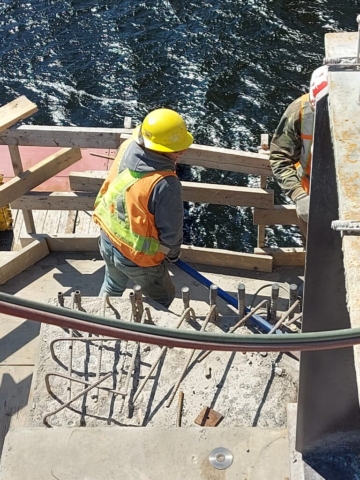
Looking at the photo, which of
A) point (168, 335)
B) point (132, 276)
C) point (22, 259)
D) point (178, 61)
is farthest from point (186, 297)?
point (178, 61)

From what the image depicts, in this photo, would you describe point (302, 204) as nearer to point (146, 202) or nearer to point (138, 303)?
point (146, 202)

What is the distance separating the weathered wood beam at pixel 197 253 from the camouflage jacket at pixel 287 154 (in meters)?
1.20

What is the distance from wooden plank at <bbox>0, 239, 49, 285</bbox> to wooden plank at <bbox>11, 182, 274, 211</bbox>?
0.42 m

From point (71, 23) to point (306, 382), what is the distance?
40.8ft

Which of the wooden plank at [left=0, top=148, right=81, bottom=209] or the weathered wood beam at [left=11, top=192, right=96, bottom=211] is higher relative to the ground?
the wooden plank at [left=0, top=148, right=81, bottom=209]

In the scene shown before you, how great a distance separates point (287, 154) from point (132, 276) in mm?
1715

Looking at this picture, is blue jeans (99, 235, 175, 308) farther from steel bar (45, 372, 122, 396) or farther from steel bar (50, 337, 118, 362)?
steel bar (45, 372, 122, 396)

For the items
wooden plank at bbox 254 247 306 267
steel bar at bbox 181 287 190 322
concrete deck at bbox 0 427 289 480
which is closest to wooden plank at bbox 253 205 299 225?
wooden plank at bbox 254 247 306 267

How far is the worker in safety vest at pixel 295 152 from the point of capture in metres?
5.56

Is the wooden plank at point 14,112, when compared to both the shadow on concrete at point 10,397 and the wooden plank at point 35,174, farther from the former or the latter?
the shadow on concrete at point 10,397

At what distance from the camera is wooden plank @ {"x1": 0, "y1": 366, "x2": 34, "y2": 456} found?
5180 mm

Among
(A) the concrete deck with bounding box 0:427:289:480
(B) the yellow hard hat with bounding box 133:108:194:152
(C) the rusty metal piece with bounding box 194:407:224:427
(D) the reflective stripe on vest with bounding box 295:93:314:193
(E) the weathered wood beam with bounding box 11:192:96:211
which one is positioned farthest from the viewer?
(E) the weathered wood beam with bounding box 11:192:96:211

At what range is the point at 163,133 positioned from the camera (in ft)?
16.7

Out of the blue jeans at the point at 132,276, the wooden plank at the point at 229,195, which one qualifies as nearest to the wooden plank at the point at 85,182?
the wooden plank at the point at 229,195
